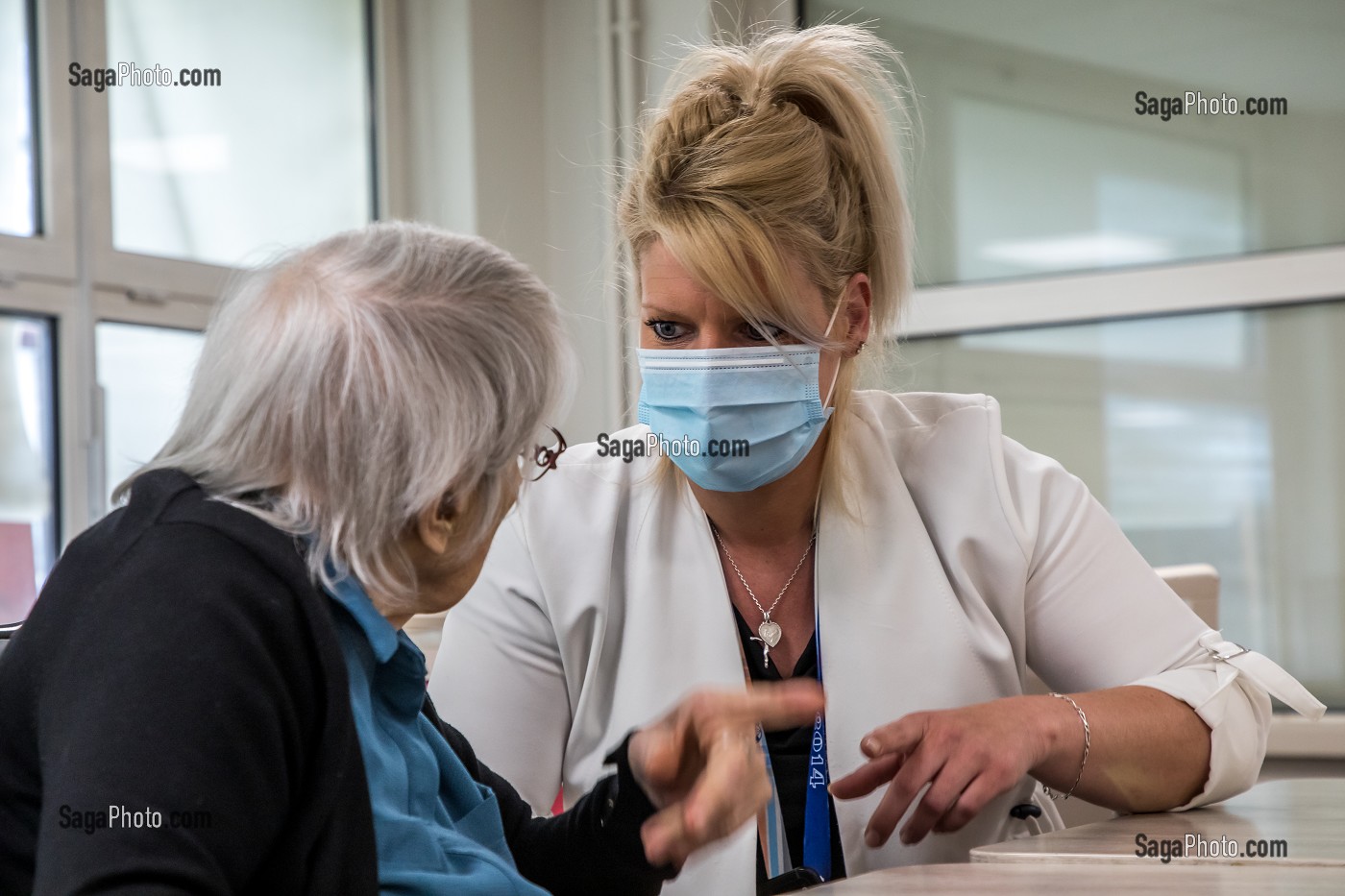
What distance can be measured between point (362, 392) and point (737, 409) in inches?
28.6

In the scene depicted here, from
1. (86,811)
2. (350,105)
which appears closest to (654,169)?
(86,811)

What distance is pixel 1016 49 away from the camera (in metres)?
3.70

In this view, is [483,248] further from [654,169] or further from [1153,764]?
[1153,764]

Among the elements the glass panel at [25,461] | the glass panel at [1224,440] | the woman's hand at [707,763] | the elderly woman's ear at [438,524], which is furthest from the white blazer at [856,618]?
the glass panel at [1224,440]

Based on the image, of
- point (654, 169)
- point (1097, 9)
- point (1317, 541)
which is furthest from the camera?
point (1097, 9)

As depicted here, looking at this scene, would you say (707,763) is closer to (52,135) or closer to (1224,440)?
(52,135)

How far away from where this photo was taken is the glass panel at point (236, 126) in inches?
128

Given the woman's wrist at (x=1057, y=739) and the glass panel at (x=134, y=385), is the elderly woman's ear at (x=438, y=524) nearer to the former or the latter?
the woman's wrist at (x=1057, y=739)

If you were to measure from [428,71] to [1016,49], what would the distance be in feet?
5.59

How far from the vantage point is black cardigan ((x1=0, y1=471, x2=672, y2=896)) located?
68cm

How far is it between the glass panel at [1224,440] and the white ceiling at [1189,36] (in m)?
0.59

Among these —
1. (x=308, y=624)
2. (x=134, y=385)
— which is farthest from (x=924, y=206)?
(x=308, y=624)

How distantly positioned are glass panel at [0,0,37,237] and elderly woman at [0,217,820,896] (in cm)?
235

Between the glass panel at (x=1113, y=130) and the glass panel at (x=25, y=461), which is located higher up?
the glass panel at (x=1113, y=130)
